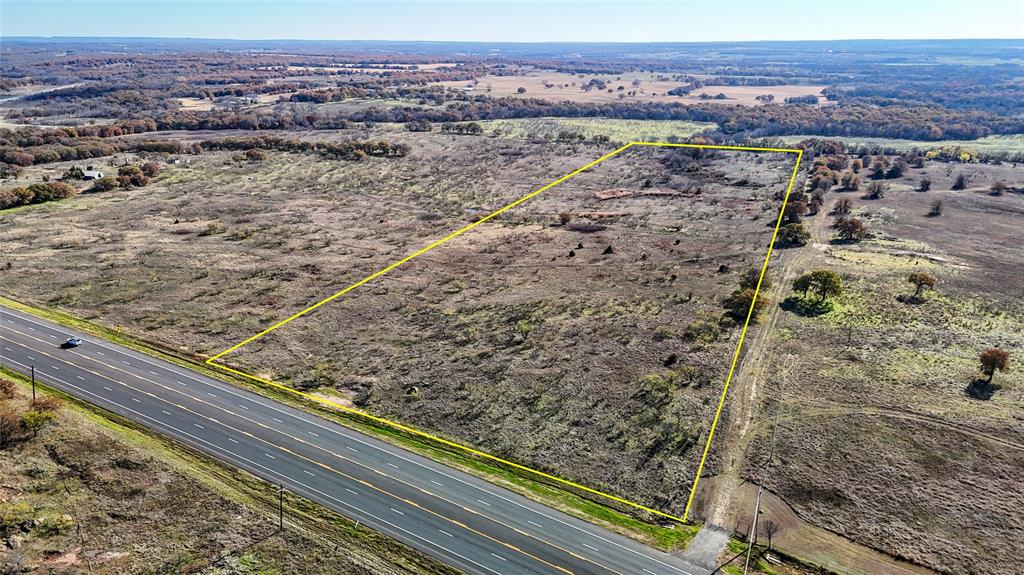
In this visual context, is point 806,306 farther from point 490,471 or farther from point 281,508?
point 281,508

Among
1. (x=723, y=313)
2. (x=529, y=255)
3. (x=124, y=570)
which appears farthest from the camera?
(x=529, y=255)

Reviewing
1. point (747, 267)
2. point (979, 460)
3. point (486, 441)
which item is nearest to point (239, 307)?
point (486, 441)

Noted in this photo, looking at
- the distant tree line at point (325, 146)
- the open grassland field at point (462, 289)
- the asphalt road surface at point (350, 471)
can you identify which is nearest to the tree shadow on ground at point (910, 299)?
the open grassland field at point (462, 289)

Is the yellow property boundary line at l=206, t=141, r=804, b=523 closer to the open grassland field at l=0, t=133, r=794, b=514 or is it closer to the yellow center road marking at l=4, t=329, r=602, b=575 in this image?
the open grassland field at l=0, t=133, r=794, b=514

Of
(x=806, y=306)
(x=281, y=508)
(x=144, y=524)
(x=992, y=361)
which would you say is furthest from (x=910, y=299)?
(x=144, y=524)

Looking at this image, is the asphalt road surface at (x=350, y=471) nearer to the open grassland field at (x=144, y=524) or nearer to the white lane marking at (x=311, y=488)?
the white lane marking at (x=311, y=488)

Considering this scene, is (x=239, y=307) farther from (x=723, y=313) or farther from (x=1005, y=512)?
(x=1005, y=512)
